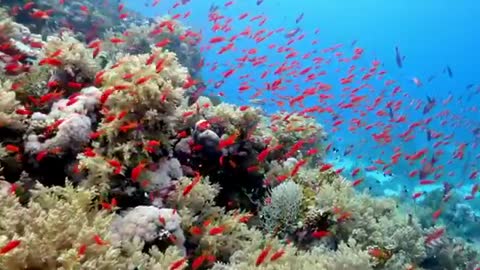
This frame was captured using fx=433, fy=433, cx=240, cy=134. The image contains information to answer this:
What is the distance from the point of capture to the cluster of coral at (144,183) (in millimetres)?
4469

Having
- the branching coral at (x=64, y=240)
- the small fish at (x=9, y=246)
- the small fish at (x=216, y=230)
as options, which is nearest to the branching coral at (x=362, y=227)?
the small fish at (x=216, y=230)

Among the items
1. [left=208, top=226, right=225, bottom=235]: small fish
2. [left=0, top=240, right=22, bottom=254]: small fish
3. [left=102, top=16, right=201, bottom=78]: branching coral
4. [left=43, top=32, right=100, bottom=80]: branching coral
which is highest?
[left=102, top=16, right=201, bottom=78]: branching coral

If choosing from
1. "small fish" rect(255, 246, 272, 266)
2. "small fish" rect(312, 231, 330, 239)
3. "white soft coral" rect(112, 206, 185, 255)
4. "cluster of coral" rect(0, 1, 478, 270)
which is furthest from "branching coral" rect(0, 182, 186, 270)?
"small fish" rect(312, 231, 330, 239)

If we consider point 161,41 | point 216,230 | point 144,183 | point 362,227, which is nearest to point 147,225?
point 144,183

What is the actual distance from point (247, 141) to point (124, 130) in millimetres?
2341

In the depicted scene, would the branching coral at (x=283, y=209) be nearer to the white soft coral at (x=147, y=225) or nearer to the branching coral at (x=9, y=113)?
the white soft coral at (x=147, y=225)

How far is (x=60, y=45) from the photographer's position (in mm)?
6977

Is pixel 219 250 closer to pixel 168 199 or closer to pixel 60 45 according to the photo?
pixel 168 199

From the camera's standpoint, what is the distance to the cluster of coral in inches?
176

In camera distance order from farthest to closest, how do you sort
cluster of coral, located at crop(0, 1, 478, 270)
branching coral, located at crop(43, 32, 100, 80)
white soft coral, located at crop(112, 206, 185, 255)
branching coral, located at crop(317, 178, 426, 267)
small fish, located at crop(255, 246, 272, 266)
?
branching coral, located at crop(317, 178, 426, 267) → branching coral, located at crop(43, 32, 100, 80) → small fish, located at crop(255, 246, 272, 266) → white soft coral, located at crop(112, 206, 185, 255) → cluster of coral, located at crop(0, 1, 478, 270)

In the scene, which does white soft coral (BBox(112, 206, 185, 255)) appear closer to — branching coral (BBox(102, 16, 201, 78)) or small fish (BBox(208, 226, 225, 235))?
small fish (BBox(208, 226, 225, 235))

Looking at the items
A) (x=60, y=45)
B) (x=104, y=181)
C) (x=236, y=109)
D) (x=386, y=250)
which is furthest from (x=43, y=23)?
(x=386, y=250)

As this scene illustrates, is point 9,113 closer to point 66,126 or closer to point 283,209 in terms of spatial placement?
point 66,126

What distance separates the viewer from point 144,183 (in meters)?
5.73
